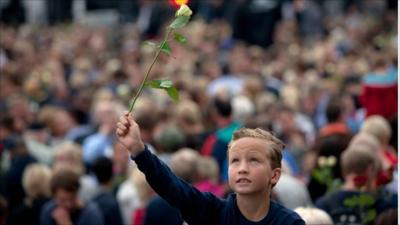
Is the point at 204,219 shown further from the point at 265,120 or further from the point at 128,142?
the point at 265,120

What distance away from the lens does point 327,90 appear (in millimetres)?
15336

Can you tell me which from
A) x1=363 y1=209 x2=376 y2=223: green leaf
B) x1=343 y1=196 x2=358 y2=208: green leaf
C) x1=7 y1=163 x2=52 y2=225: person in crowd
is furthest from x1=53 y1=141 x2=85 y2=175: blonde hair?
x1=363 y1=209 x2=376 y2=223: green leaf

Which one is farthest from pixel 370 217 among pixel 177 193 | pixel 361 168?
pixel 177 193

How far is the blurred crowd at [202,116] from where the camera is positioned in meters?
8.41

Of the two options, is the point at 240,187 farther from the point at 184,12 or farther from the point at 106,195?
the point at 106,195

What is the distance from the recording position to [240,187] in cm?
495

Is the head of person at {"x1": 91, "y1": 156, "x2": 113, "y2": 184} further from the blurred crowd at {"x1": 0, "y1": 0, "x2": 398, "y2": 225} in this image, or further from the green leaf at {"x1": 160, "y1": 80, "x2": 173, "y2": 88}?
the green leaf at {"x1": 160, "y1": 80, "x2": 173, "y2": 88}

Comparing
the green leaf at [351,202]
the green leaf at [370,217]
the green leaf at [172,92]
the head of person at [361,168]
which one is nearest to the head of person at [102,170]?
the head of person at [361,168]

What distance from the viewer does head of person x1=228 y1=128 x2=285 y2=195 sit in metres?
4.96

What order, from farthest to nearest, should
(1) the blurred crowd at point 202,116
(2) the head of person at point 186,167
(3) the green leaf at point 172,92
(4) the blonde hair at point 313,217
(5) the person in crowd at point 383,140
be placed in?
(5) the person in crowd at point 383,140 < (2) the head of person at point 186,167 < (1) the blurred crowd at point 202,116 < (4) the blonde hair at point 313,217 < (3) the green leaf at point 172,92

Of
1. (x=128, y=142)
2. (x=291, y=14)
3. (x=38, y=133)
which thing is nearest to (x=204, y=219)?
(x=128, y=142)

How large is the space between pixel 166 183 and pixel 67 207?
137 inches

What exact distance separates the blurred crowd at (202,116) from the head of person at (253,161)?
1.49 m

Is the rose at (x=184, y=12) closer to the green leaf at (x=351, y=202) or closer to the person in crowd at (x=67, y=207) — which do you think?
the green leaf at (x=351, y=202)
